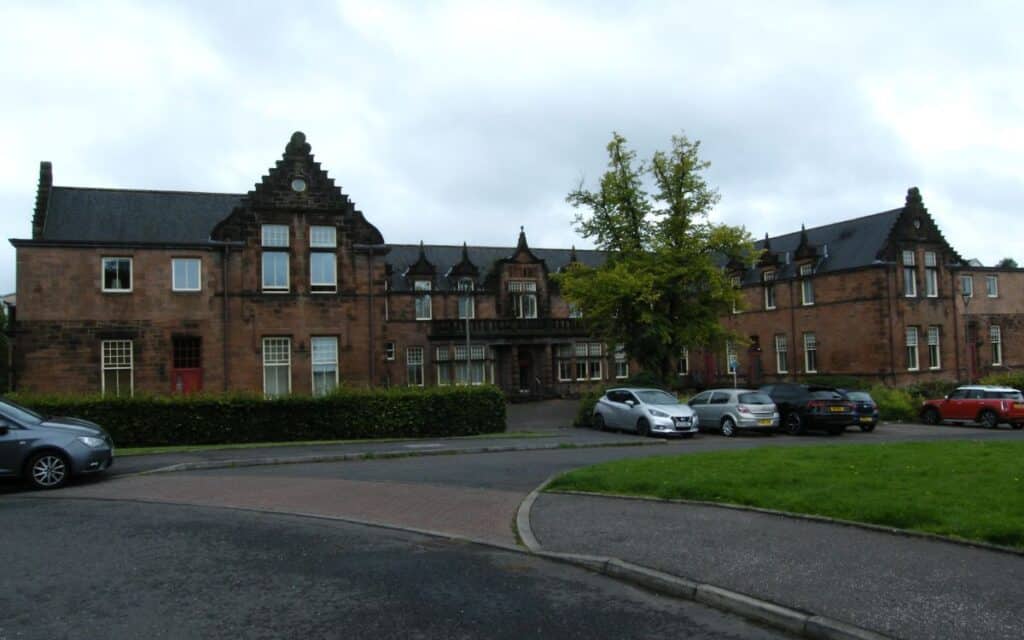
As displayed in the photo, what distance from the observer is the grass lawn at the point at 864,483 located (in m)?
8.98

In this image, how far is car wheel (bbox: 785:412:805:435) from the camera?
26797mm

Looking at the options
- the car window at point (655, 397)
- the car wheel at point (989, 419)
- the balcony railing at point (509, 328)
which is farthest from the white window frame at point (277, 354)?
the car wheel at point (989, 419)

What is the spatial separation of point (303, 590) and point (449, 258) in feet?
167

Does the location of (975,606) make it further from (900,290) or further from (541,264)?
(541,264)

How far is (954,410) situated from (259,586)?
30450mm

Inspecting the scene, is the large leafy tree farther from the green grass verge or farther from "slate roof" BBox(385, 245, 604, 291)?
"slate roof" BBox(385, 245, 604, 291)

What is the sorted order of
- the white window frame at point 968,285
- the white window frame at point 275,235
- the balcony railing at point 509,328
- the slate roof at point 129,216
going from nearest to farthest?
1. the slate roof at point 129,216
2. the white window frame at point 275,235
3. the white window frame at point 968,285
4. the balcony railing at point 509,328

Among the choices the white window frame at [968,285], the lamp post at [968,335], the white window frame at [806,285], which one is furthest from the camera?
the white window frame at [806,285]

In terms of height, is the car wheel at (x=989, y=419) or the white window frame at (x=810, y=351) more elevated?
the white window frame at (x=810, y=351)

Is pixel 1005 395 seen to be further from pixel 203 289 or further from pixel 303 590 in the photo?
pixel 203 289

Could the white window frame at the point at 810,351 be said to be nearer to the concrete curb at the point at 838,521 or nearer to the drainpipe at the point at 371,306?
the drainpipe at the point at 371,306

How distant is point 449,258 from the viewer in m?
57.8

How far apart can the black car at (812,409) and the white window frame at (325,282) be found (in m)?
17.4

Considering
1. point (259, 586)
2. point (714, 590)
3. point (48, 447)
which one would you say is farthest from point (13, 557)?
point (714, 590)
